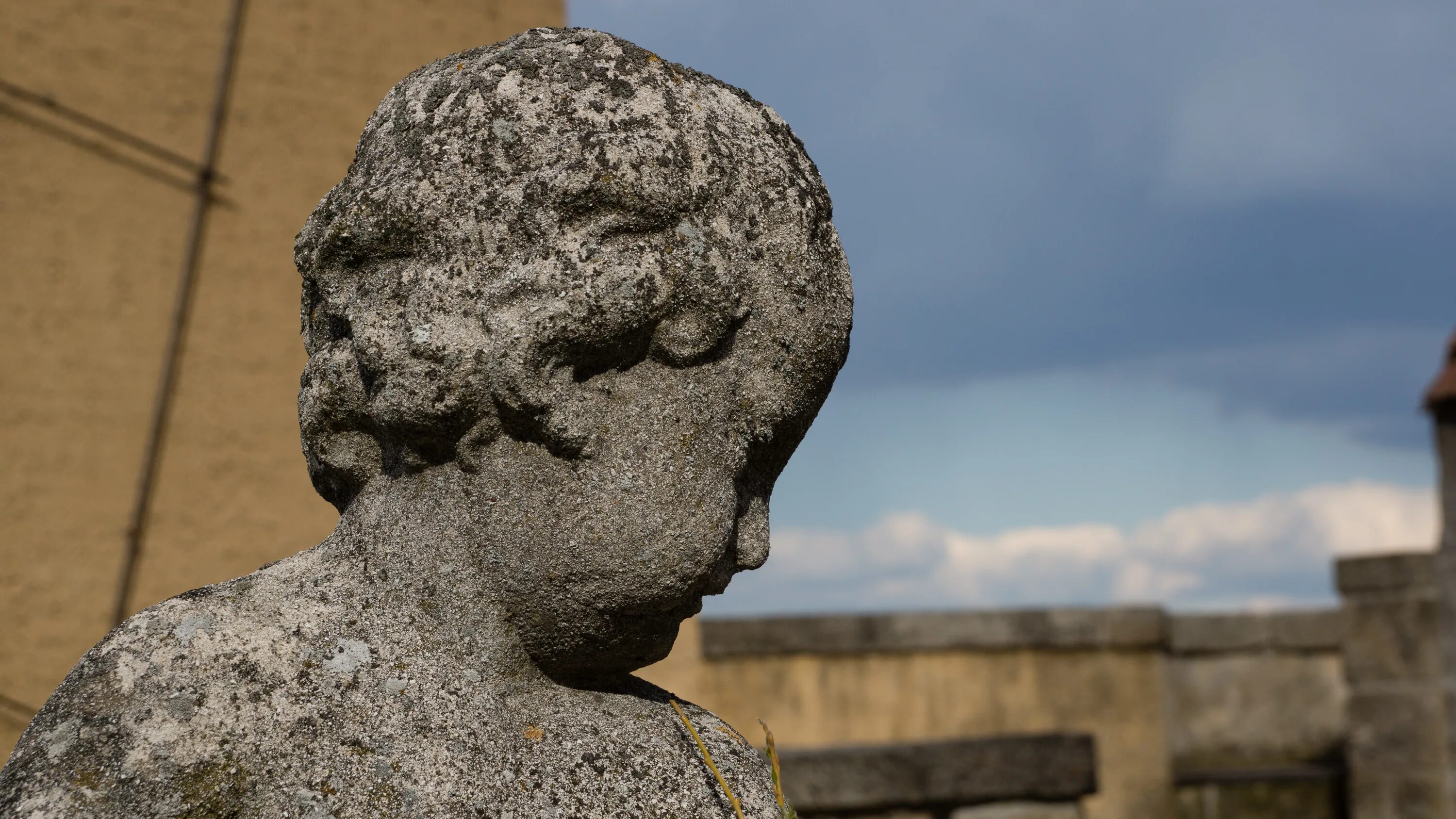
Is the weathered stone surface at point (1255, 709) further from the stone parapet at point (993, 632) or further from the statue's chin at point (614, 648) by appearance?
the statue's chin at point (614, 648)

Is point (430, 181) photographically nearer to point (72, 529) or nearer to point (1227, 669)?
point (72, 529)

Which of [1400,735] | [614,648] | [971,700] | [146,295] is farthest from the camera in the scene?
[1400,735]

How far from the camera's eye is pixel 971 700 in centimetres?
813

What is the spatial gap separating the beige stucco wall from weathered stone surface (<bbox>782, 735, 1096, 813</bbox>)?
168 cm

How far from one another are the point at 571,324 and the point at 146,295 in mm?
4414

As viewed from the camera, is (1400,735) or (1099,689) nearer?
(1099,689)

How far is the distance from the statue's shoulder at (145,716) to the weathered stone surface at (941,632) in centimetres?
634

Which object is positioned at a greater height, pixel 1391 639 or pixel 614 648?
pixel 1391 639

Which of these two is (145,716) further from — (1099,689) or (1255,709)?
(1255,709)

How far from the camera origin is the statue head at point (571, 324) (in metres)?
1.60

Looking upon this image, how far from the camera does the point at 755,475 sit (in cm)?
182

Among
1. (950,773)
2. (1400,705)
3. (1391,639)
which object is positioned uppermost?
(1391,639)

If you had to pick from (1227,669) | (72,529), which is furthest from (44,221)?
(1227,669)

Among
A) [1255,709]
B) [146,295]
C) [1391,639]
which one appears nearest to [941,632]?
[1255,709]
